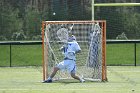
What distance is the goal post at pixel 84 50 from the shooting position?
21.5 meters

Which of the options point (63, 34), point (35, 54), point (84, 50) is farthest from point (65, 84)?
point (35, 54)

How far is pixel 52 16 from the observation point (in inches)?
1405

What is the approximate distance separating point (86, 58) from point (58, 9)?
41.1ft

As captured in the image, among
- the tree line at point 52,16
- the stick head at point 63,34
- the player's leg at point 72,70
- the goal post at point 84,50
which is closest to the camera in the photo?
the player's leg at point 72,70

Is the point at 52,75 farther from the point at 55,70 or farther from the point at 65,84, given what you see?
the point at 65,84

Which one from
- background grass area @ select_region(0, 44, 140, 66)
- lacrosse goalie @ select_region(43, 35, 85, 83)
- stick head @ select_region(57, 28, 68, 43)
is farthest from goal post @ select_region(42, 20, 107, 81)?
background grass area @ select_region(0, 44, 140, 66)

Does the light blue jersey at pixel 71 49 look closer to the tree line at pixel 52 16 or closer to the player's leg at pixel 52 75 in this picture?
the player's leg at pixel 52 75

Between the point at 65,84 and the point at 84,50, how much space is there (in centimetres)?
272

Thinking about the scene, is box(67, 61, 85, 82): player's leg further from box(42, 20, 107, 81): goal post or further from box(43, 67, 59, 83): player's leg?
box(42, 20, 107, 81): goal post

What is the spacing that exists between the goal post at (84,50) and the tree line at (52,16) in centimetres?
898

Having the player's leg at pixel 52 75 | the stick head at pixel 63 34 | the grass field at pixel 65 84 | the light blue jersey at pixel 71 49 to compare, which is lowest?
the grass field at pixel 65 84

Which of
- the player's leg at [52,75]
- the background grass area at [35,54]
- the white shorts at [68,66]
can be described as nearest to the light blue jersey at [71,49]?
the white shorts at [68,66]

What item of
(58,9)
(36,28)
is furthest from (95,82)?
(36,28)

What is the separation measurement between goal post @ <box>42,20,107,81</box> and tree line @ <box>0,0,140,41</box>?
8.98 metres
